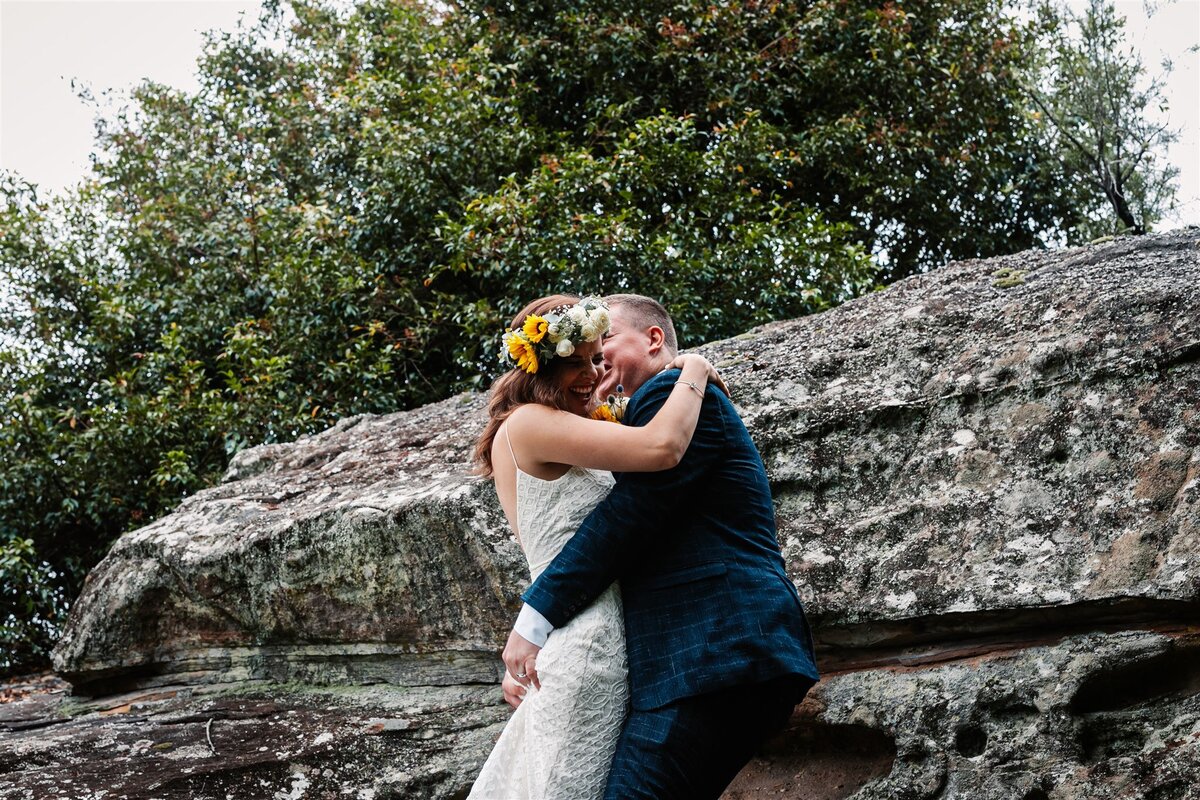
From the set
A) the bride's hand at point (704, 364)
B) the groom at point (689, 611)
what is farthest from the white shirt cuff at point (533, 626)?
the bride's hand at point (704, 364)

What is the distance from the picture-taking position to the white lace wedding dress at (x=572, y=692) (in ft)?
9.08

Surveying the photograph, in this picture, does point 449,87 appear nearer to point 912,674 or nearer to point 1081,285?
point 1081,285

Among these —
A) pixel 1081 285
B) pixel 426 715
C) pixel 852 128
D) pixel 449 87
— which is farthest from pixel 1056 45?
pixel 426 715

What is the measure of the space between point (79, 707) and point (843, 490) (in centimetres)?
453

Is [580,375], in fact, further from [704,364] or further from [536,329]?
[704,364]

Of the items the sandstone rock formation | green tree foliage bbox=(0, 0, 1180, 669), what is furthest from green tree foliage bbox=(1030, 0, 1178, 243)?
the sandstone rock formation

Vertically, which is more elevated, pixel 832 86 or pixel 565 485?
pixel 832 86

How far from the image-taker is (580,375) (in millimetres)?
3051

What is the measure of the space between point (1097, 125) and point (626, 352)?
38.8ft

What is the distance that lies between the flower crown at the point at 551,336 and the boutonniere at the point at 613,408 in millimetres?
306

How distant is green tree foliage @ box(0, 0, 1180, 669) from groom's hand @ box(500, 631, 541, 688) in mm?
7235

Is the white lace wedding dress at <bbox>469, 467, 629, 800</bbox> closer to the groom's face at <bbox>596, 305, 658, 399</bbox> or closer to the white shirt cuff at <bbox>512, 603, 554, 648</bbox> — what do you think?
the white shirt cuff at <bbox>512, 603, 554, 648</bbox>

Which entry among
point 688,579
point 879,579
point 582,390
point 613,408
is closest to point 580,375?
point 582,390

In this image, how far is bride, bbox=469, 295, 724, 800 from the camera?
278 cm
